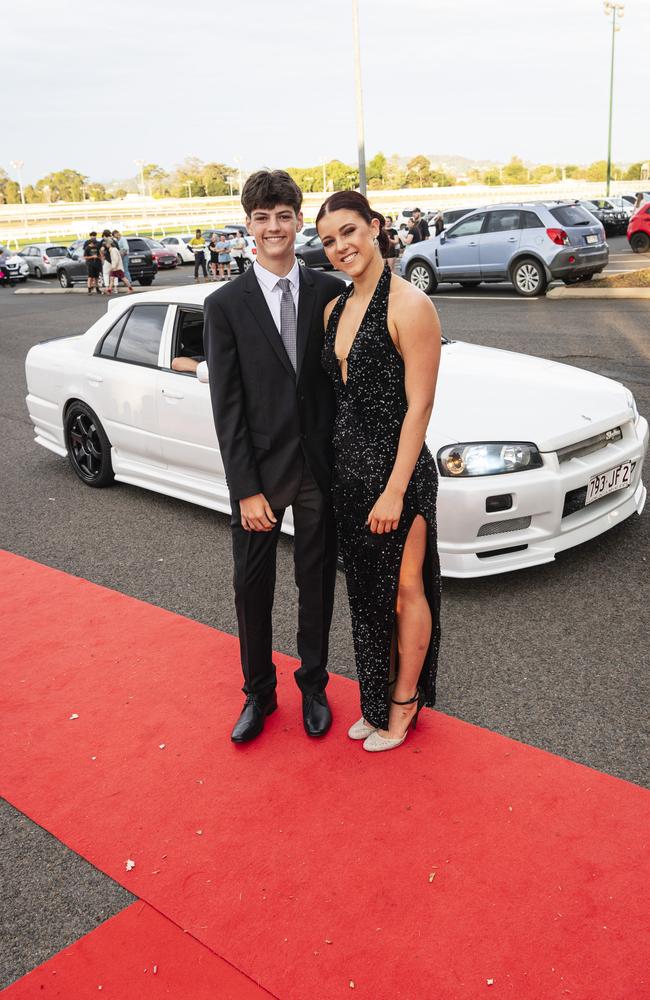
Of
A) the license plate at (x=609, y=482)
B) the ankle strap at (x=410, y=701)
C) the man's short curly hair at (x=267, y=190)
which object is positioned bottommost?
the ankle strap at (x=410, y=701)

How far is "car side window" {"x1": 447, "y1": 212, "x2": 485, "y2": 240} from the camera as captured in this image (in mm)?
16656

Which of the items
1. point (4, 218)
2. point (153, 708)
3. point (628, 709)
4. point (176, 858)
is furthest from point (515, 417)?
point (4, 218)

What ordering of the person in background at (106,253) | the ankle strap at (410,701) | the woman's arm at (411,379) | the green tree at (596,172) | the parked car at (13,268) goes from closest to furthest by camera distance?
the woman's arm at (411,379) → the ankle strap at (410,701) → the person in background at (106,253) → the parked car at (13,268) → the green tree at (596,172)

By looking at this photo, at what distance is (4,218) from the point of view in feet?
265

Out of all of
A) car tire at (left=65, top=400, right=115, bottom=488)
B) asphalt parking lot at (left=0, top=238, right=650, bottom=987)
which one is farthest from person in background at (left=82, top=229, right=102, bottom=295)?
car tire at (left=65, top=400, right=115, bottom=488)

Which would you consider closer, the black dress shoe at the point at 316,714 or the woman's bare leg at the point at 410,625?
the woman's bare leg at the point at 410,625

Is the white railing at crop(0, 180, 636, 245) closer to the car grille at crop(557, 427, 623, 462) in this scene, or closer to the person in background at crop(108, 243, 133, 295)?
the person in background at crop(108, 243, 133, 295)

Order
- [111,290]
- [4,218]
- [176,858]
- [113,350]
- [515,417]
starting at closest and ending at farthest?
[176,858]
[515,417]
[113,350]
[111,290]
[4,218]

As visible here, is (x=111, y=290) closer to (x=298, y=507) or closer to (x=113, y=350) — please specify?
(x=113, y=350)

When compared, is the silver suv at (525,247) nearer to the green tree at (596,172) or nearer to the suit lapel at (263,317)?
the suit lapel at (263,317)

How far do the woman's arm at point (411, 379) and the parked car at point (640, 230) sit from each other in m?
22.4

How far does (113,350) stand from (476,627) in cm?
324

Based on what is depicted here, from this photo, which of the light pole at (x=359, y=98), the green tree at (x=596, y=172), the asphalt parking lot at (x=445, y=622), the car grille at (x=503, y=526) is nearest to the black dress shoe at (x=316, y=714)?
the asphalt parking lot at (x=445, y=622)

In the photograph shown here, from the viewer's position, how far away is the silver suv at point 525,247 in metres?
15.7
